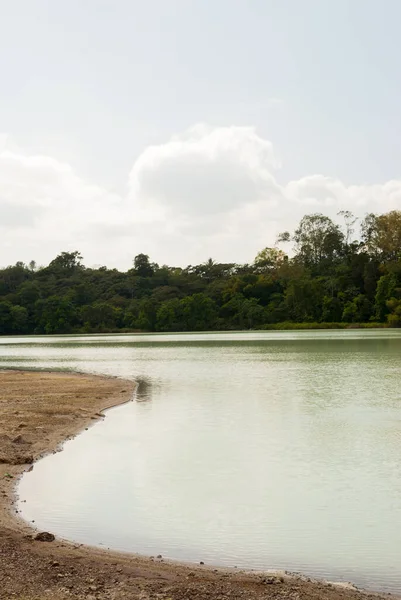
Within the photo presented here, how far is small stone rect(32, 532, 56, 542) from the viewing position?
595cm

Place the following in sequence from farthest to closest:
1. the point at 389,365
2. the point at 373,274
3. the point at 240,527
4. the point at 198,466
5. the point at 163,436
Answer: the point at 373,274
the point at 389,365
the point at 163,436
the point at 198,466
the point at 240,527

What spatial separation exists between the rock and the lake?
0.31 meters

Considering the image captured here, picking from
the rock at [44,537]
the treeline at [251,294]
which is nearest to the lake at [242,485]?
the rock at [44,537]

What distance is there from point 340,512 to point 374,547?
1055 mm

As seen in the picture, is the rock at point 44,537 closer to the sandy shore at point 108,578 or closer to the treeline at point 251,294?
the sandy shore at point 108,578

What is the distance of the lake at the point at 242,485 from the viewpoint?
19.4ft

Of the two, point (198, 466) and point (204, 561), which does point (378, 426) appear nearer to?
point (198, 466)

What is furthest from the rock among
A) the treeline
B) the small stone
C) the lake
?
the treeline

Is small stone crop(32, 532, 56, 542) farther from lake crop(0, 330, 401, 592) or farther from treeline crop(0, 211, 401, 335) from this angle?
treeline crop(0, 211, 401, 335)

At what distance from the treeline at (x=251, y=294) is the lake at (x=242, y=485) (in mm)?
63899

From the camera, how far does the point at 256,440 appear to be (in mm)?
11016

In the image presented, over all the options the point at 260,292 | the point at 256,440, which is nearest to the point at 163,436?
the point at 256,440

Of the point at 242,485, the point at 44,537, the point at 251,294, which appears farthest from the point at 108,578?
the point at 251,294

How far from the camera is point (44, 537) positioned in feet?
19.6
